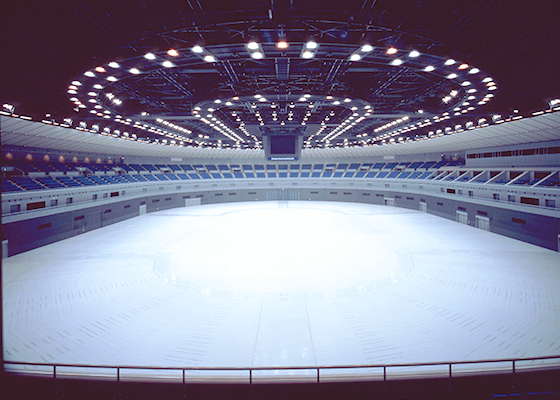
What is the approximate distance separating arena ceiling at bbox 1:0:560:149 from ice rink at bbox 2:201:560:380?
951 cm

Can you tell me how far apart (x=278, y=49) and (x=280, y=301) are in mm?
9896

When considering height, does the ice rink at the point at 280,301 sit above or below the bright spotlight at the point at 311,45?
below

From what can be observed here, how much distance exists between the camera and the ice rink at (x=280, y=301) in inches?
328

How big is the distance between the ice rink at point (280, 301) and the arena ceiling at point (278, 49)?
9.51 meters

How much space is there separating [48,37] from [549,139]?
115 ft

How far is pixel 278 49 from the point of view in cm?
991

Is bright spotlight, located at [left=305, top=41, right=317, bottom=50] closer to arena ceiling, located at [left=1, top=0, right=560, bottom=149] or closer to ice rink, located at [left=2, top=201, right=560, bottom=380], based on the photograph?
arena ceiling, located at [left=1, top=0, right=560, bottom=149]

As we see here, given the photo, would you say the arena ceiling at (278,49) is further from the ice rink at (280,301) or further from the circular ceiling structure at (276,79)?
the ice rink at (280,301)

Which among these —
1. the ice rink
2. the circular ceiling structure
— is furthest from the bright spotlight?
the ice rink

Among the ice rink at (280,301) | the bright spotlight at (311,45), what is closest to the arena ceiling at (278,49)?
the bright spotlight at (311,45)

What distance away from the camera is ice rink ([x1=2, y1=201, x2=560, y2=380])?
8344mm

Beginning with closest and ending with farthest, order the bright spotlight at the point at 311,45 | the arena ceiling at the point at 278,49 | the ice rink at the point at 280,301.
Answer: the ice rink at the point at 280,301, the arena ceiling at the point at 278,49, the bright spotlight at the point at 311,45

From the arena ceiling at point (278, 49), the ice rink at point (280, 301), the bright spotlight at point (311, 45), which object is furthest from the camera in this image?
the bright spotlight at point (311, 45)

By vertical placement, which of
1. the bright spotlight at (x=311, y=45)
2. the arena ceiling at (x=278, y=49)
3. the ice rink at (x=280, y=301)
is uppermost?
the arena ceiling at (x=278, y=49)
